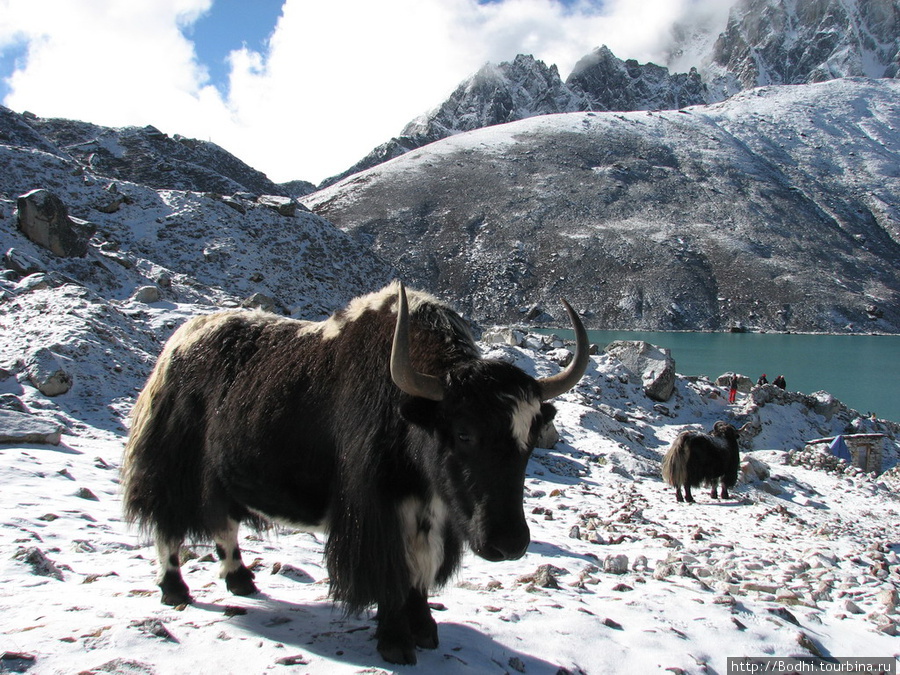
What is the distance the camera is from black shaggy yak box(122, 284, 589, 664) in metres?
2.88

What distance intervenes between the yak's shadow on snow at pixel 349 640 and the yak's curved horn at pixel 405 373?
1296 mm

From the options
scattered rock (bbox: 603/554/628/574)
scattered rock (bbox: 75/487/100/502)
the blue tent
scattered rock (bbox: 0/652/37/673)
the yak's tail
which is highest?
the blue tent

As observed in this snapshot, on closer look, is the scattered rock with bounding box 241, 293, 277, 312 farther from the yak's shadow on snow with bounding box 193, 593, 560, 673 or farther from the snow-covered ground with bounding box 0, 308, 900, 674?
the yak's shadow on snow with bounding box 193, 593, 560, 673

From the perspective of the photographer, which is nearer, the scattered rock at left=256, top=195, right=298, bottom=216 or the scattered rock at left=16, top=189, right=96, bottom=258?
the scattered rock at left=16, top=189, right=96, bottom=258

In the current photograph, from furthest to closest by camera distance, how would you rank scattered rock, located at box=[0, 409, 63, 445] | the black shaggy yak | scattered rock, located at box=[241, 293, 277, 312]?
1. scattered rock, located at box=[241, 293, 277, 312]
2. scattered rock, located at box=[0, 409, 63, 445]
3. the black shaggy yak

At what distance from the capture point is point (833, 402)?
17.6m

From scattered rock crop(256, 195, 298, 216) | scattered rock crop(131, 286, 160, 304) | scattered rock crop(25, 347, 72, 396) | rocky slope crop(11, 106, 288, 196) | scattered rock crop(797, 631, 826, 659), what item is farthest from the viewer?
rocky slope crop(11, 106, 288, 196)

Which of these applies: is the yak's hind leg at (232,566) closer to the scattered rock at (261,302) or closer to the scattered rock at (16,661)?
the scattered rock at (16,661)

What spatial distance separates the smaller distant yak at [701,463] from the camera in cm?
988

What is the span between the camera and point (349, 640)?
3.15 m

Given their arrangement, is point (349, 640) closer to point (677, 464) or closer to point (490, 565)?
point (490, 565)

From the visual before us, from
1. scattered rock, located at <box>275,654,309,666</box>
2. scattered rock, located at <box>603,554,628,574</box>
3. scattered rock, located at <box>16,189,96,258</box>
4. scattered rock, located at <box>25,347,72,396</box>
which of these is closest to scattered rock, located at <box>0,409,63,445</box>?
scattered rock, located at <box>25,347,72,396</box>

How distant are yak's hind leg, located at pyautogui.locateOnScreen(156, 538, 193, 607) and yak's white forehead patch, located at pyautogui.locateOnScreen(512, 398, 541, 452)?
7.06ft

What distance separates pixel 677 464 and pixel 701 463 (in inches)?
17.0
